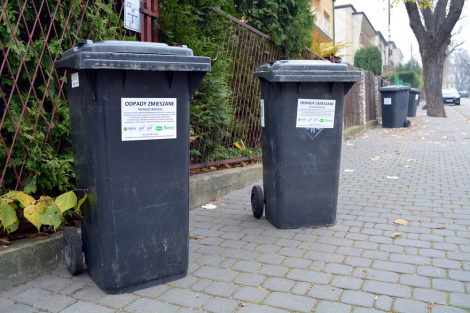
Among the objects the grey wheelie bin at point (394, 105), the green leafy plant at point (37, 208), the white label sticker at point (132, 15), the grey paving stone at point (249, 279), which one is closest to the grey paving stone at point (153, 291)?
the grey paving stone at point (249, 279)

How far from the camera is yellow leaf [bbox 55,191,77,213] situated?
291 centimetres

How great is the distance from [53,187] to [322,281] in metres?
2.38

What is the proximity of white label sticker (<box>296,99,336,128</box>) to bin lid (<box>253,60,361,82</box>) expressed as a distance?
23 cm

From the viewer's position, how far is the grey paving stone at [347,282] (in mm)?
2799

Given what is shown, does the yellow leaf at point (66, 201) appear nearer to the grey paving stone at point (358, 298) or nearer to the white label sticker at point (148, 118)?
the white label sticker at point (148, 118)

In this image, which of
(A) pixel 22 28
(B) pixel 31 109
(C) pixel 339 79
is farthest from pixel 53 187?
(C) pixel 339 79

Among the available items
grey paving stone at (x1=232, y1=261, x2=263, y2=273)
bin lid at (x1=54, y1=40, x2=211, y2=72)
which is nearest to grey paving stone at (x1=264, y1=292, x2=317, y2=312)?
grey paving stone at (x1=232, y1=261, x2=263, y2=273)

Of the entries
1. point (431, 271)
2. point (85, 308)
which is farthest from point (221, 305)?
point (431, 271)

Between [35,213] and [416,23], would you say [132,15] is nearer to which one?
[35,213]

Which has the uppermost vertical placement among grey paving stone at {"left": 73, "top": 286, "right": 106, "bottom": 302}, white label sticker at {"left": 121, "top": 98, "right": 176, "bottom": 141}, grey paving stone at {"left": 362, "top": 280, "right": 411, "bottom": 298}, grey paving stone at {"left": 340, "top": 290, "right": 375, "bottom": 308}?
white label sticker at {"left": 121, "top": 98, "right": 176, "bottom": 141}

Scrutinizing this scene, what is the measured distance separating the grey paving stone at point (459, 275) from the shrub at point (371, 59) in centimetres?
2203

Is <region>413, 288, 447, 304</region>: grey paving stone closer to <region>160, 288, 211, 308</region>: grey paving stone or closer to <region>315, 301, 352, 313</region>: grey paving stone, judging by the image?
<region>315, 301, 352, 313</region>: grey paving stone

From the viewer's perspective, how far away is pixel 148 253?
284cm

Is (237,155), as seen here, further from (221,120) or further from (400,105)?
(400,105)
